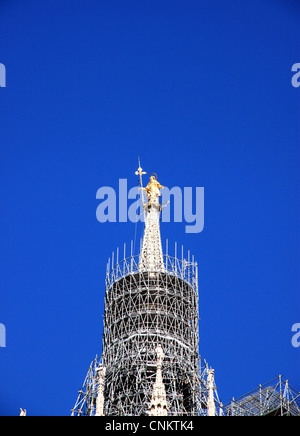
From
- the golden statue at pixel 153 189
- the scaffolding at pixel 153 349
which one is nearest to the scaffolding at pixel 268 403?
the scaffolding at pixel 153 349

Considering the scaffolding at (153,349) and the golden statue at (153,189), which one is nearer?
the scaffolding at (153,349)

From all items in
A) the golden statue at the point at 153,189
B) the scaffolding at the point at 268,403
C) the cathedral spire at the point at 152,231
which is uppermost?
the golden statue at the point at 153,189

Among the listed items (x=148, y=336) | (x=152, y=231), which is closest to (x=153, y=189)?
(x=152, y=231)

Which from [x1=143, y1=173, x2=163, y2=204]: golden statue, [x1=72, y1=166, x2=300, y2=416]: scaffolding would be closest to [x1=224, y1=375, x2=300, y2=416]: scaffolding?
[x1=72, y1=166, x2=300, y2=416]: scaffolding

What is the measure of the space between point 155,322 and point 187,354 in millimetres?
4322

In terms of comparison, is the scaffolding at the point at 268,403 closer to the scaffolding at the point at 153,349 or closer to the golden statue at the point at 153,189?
the scaffolding at the point at 153,349

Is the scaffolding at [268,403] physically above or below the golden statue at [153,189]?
below

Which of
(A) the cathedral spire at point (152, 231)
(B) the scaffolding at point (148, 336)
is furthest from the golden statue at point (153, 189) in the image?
(B) the scaffolding at point (148, 336)

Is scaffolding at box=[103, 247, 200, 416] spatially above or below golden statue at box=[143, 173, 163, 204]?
below

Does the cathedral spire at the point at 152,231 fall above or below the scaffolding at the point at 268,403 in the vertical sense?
above

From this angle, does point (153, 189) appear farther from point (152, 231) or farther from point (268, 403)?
point (268, 403)

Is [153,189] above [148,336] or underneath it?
above

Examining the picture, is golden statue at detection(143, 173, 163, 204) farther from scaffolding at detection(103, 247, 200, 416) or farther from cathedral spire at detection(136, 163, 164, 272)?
scaffolding at detection(103, 247, 200, 416)
